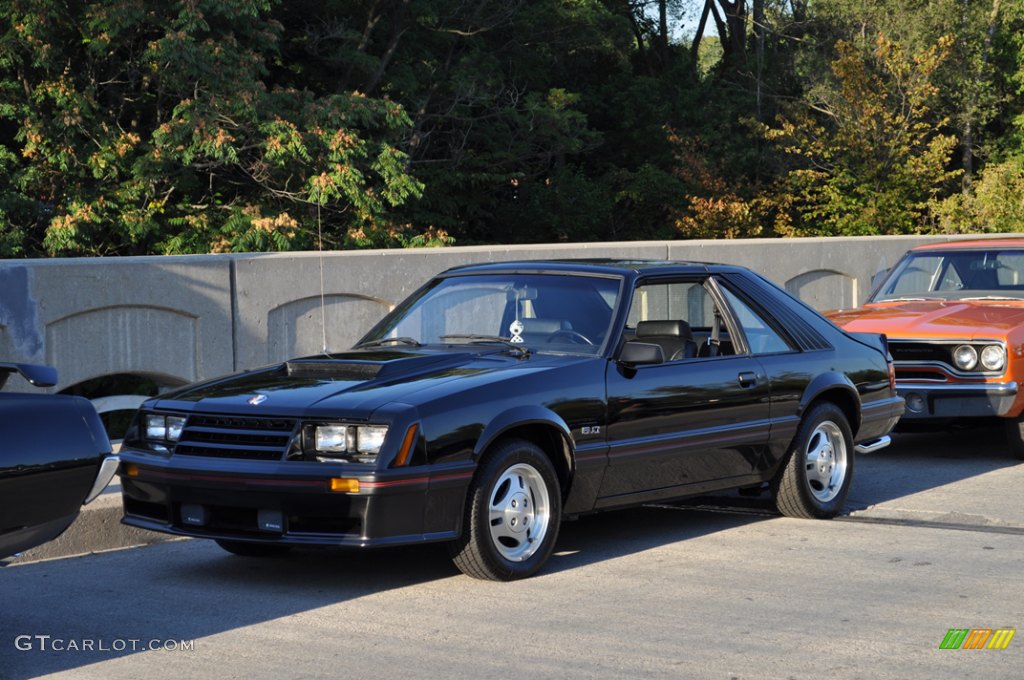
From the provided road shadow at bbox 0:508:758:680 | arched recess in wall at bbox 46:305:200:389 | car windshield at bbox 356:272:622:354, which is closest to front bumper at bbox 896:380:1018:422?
road shadow at bbox 0:508:758:680

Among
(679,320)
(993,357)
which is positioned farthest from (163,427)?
(993,357)

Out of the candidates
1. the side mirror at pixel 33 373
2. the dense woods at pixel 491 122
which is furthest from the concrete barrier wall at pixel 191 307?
the dense woods at pixel 491 122

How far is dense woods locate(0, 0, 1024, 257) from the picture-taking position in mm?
25359

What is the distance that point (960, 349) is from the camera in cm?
1129

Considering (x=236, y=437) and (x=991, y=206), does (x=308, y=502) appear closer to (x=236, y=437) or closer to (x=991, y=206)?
(x=236, y=437)

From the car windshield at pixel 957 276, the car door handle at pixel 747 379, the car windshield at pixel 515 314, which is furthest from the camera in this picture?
the car windshield at pixel 957 276

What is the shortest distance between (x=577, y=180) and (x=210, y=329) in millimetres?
26465

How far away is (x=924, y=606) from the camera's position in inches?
258

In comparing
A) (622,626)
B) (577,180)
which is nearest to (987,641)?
(622,626)

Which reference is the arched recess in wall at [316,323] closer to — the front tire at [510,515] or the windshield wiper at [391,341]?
the windshield wiper at [391,341]

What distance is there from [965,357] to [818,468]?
289 centimetres

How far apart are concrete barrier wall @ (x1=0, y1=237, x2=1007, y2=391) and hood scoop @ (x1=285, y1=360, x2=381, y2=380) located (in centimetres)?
459

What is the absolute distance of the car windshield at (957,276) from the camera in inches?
491

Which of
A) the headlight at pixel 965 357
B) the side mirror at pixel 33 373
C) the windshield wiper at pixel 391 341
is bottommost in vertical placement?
the headlight at pixel 965 357
